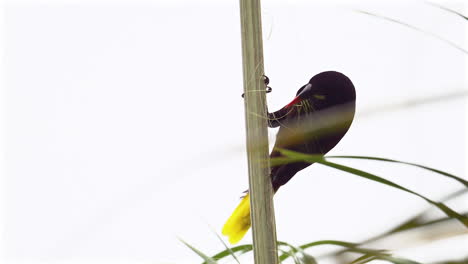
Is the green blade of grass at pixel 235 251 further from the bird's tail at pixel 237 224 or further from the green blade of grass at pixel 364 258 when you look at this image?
the green blade of grass at pixel 364 258

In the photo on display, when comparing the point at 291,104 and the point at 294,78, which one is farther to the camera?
the point at 294,78

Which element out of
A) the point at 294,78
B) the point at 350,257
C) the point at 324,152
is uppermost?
the point at 294,78

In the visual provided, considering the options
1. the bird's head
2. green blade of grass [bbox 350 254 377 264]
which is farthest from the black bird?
green blade of grass [bbox 350 254 377 264]

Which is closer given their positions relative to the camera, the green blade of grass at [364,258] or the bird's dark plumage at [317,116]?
the green blade of grass at [364,258]

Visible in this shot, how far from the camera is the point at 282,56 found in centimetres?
101

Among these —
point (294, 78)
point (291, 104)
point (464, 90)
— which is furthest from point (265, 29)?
point (294, 78)

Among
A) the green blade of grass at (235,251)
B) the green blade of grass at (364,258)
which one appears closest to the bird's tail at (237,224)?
the green blade of grass at (235,251)

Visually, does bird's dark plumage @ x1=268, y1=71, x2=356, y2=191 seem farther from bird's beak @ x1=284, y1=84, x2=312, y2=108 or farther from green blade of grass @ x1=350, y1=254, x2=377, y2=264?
green blade of grass @ x1=350, y1=254, x2=377, y2=264

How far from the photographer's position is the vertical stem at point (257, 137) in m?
0.33

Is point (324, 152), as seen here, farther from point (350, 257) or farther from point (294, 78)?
point (294, 78)

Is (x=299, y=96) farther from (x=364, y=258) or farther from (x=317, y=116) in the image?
(x=364, y=258)

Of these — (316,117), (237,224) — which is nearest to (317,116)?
(316,117)

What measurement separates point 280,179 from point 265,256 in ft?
0.18

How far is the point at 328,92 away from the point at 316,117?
0.02 metres
